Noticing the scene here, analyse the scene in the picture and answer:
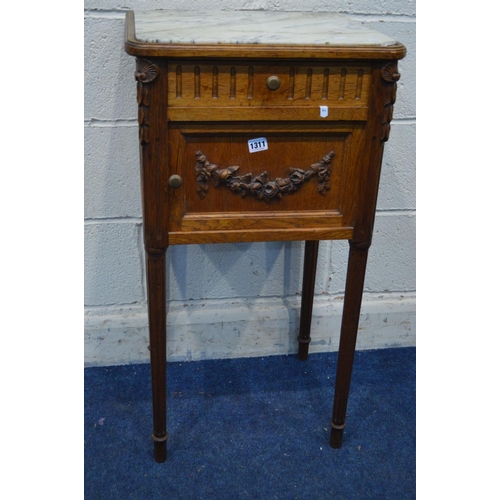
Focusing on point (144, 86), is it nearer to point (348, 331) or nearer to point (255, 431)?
point (348, 331)

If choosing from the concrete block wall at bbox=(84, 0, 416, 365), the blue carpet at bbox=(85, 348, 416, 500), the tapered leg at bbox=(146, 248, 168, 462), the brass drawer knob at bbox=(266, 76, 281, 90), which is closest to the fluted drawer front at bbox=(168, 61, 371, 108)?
the brass drawer knob at bbox=(266, 76, 281, 90)

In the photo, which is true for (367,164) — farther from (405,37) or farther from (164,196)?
(405,37)

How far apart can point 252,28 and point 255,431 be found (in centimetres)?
95

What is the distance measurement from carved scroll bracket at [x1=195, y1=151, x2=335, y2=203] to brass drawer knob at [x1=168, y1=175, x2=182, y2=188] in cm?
4

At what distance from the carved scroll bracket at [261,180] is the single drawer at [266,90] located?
0.10 m

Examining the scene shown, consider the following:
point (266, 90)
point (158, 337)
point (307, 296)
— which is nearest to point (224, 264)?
point (307, 296)

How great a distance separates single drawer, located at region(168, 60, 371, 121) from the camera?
1.08 meters

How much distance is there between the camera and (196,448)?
1.50 m

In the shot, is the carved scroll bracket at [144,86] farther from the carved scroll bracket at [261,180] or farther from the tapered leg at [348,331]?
the tapered leg at [348,331]

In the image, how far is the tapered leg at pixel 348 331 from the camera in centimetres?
131

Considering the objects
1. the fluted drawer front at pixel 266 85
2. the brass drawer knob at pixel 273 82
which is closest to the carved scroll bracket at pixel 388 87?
the fluted drawer front at pixel 266 85

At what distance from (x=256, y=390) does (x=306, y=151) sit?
771mm

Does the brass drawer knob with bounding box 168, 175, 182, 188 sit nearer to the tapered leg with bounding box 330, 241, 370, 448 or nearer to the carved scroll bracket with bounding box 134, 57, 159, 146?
the carved scroll bracket with bounding box 134, 57, 159, 146

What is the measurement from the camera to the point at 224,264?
1.72 metres
